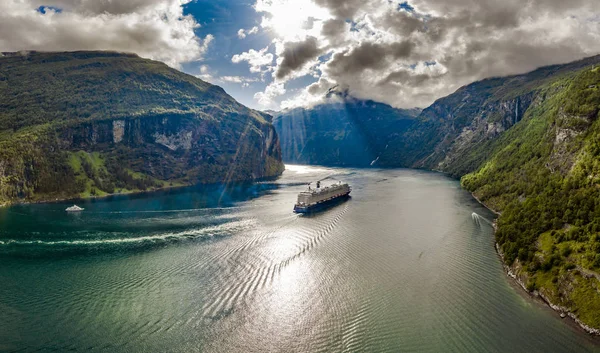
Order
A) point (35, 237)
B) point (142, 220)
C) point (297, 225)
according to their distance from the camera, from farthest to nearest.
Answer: point (142, 220), point (297, 225), point (35, 237)

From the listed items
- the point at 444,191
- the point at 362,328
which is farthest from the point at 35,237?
the point at 444,191

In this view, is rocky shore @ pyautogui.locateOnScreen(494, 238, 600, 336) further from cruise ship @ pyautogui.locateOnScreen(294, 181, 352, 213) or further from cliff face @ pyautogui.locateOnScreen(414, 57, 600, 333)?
cruise ship @ pyautogui.locateOnScreen(294, 181, 352, 213)

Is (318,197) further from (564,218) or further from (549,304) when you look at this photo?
(549,304)

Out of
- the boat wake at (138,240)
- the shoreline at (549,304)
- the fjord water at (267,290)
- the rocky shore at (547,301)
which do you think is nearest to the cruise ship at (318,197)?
the fjord water at (267,290)

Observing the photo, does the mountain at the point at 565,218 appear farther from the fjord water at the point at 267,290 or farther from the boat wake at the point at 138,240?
the boat wake at the point at 138,240

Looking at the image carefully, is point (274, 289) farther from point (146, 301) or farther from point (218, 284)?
point (146, 301)

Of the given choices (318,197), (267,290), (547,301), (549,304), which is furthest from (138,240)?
(549,304)
